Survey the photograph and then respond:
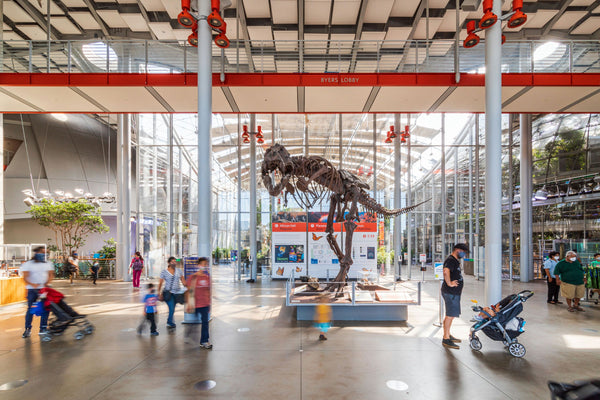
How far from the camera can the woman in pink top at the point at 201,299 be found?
5871 millimetres

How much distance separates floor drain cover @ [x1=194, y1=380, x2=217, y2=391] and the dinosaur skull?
3.95 m

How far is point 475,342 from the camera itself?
229 inches

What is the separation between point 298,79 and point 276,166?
3.00 m

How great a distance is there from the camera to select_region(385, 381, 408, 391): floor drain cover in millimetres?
4336

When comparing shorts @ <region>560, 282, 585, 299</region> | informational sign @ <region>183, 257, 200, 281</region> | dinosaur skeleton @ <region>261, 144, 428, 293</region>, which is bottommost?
shorts @ <region>560, 282, 585, 299</region>

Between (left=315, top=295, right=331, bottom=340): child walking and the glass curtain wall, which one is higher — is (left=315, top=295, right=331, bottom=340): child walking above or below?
below

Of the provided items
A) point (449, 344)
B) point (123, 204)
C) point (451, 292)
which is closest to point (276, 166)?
point (451, 292)

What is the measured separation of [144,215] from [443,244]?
15.3 m

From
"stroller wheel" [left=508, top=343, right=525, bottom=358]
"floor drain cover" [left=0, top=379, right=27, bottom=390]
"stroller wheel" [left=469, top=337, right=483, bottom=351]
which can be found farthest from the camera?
"stroller wheel" [left=469, top=337, right=483, bottom=351]

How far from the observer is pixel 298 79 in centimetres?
930

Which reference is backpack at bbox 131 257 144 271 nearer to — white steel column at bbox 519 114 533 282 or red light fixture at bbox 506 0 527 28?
red light fixture at bbox 506 0 527 28

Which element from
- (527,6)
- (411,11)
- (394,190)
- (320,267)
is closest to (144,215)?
(320,267)

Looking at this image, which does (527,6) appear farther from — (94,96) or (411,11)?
(94,96)

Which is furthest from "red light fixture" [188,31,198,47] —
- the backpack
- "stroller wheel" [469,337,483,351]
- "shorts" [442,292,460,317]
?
the backpack
